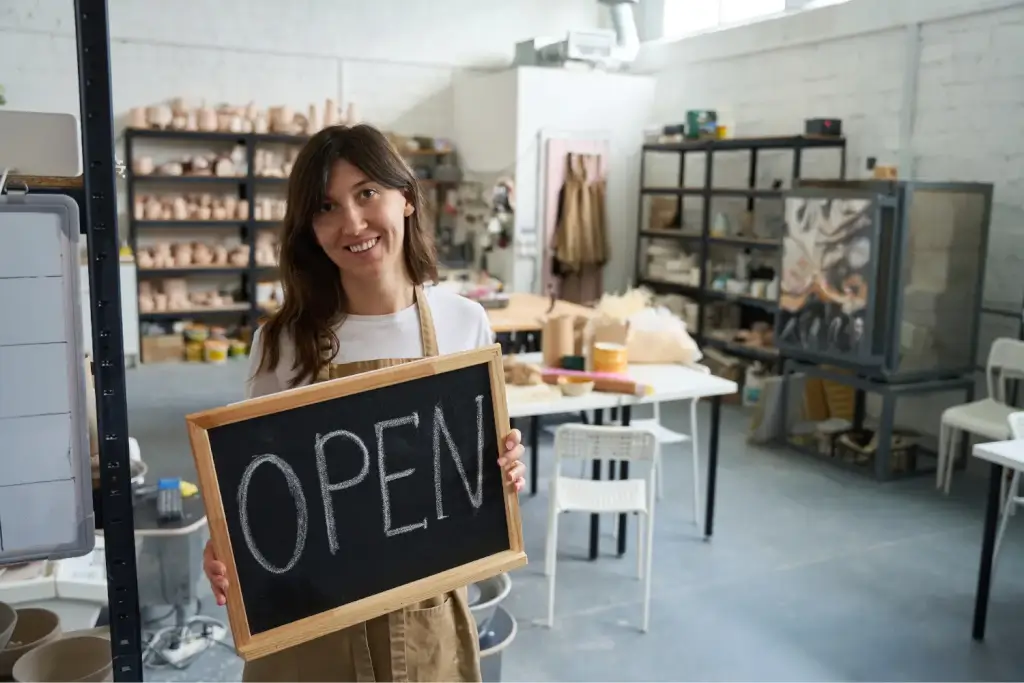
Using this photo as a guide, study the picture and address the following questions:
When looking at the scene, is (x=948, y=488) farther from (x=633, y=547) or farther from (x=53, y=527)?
(x=53, y=527)

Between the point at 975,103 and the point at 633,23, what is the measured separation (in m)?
3.62

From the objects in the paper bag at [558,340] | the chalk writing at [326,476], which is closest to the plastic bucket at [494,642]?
the chalk writing at [326,476]

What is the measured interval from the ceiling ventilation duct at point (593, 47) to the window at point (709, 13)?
1.50ft

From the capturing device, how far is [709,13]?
7.85 metres

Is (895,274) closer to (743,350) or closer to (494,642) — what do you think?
(743,350)

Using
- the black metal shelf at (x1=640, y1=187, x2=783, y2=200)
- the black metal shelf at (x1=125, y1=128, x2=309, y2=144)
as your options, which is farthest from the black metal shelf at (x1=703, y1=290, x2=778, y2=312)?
the black metal shelf at (x1=125, y1=128, x2=309, y2=144)

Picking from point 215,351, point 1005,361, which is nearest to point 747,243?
point 1005,361

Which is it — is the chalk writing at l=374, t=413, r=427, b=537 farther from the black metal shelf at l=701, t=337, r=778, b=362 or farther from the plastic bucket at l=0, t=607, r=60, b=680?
the black metal shelf at l=701, t=337, r=778, b=362

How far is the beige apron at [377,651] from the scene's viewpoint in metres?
1.53

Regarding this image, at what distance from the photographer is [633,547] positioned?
400cm

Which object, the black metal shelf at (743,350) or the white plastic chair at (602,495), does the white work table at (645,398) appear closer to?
the white plastic chair at (602,495)

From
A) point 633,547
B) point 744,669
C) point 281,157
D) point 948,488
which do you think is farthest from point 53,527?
point 281,157

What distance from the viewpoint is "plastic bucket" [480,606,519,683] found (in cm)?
246

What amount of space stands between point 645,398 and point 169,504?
193 centimetres
